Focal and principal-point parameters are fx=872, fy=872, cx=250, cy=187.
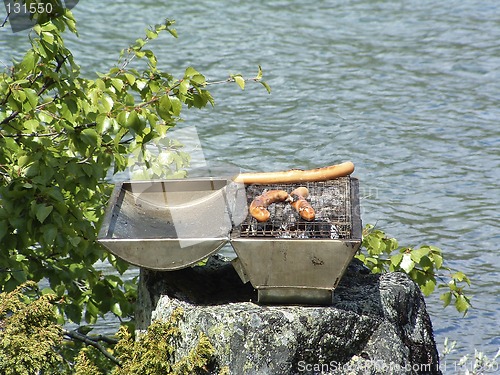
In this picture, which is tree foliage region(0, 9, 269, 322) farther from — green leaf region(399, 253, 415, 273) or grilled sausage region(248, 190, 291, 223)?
green leaf region(399, 253, 415, 273)

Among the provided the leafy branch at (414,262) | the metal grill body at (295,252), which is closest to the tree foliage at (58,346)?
the metal grill body at (295,252)

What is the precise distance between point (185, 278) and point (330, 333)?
90 cm

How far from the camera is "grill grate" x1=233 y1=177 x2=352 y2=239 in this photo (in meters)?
4.48

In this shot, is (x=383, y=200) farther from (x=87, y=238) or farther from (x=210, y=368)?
(x=210, y=368)

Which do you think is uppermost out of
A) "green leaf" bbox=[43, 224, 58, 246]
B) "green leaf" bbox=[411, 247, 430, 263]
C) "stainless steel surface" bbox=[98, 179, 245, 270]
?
"stainless steel surface" bbox=[98, 179, 245, 270]

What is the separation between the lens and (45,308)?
435 cm

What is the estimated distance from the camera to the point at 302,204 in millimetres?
4648

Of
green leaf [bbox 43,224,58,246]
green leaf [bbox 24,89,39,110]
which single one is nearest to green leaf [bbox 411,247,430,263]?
green leaf [bbox 43,224,58,246]

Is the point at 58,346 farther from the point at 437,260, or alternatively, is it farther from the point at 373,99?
the point at 373,99

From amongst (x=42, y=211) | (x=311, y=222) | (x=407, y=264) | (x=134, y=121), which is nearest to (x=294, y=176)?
(x=311, y=222)

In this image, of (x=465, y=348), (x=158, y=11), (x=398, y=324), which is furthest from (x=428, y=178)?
(x=158, y=11)

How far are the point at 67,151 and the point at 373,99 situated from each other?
8.07 m

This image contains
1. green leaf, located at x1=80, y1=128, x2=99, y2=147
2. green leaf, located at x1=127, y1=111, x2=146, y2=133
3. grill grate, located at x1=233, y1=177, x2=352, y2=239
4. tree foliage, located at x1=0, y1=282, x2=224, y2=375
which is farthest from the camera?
green leaf, located at x1=80, y1=128, x2=99, y2=147

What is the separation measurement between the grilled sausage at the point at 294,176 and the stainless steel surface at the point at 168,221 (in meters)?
0.11
